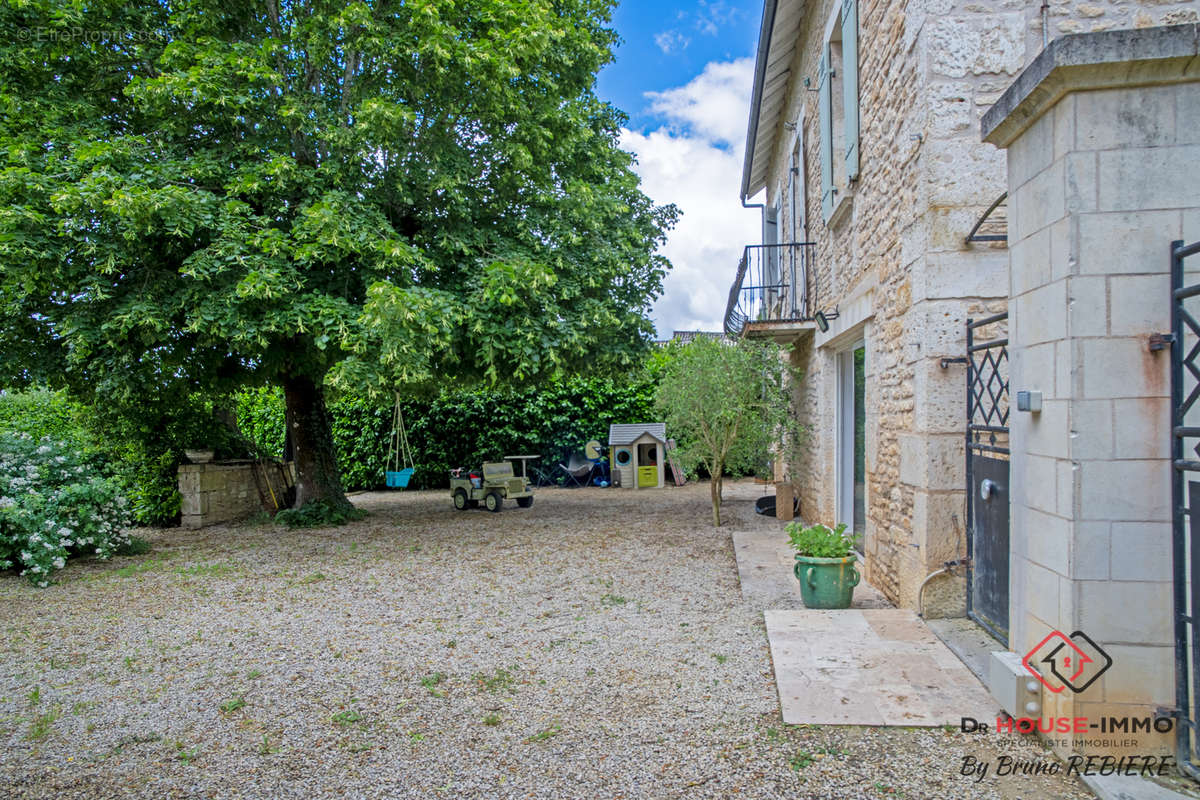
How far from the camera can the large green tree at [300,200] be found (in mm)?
7324

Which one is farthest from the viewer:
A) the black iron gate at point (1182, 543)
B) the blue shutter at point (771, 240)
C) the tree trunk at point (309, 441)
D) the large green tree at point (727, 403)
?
the blue shutter at point (771, 240)

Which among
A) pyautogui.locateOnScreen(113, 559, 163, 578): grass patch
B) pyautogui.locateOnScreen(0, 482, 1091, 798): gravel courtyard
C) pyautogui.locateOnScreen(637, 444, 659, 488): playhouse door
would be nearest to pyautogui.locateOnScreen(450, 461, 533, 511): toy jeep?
pyautogui.locateOnScreen(637, 444, 659, 488): playhouse door

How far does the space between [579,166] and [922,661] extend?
7.96m

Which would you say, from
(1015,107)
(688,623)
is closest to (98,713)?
(688,623)

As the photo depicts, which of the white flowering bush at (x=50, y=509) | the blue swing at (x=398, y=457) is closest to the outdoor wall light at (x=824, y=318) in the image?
the white flowering bush at (x=50, y=509)

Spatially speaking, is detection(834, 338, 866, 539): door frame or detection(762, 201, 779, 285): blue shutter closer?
detection(834, 338, 866, 539): door frame

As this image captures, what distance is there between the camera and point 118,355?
8141 mm

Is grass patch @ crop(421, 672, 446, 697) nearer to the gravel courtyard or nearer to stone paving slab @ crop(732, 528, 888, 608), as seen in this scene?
the gravel courtyard

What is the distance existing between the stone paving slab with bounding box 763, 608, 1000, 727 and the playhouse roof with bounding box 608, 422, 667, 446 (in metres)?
9.88

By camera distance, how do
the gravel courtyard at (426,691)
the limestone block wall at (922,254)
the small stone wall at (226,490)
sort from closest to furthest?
the gravel courtyard at (426,691), the limestone block wall at (922,254), the small stone wall at (226,490)

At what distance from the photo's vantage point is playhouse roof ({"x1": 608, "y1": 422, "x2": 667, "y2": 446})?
14695 millimetres

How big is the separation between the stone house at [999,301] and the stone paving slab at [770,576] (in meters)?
0.25

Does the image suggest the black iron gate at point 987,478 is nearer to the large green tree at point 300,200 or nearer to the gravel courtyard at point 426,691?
the gravel courtyard at point 426,691

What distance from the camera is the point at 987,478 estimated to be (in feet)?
12.9
